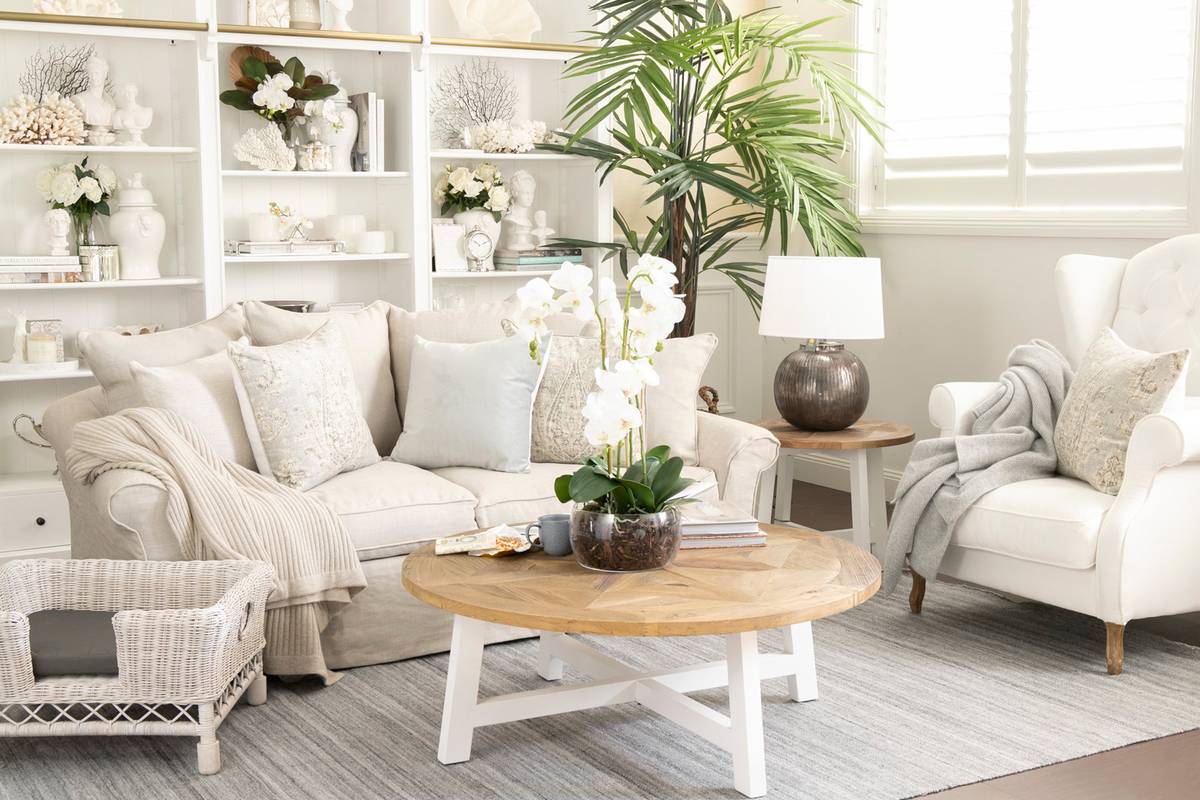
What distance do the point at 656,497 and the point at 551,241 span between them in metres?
2.70

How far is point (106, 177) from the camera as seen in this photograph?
469 centimetres

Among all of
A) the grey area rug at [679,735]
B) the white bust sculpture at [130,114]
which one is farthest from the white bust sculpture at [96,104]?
the grey area rug at [679,735]

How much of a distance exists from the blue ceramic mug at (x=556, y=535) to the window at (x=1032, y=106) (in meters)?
2.44

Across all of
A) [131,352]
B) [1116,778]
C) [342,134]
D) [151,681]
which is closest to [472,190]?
[342,134]

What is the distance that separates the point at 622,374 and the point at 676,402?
1.39m

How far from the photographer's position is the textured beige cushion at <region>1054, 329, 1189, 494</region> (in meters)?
3.46

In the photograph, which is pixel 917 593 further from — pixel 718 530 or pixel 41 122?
pixel 41 122

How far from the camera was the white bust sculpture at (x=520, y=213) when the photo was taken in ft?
17.7

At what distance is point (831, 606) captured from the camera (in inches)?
103

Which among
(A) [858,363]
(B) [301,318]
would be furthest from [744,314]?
→ (B) [301,318]

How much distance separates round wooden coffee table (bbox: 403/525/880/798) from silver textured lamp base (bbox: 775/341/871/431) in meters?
1.28

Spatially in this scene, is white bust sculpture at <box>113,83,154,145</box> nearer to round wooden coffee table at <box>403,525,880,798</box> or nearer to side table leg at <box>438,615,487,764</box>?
round wooden coffee table at <box>403,525,880,798</box>

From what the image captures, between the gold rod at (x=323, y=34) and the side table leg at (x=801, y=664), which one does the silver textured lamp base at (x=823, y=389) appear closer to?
the side table leg at (x=801, y=664)

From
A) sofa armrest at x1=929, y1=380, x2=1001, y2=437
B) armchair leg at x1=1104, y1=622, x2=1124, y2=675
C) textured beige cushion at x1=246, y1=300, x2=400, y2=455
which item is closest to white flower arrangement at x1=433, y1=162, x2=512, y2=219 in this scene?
textured beige cushion at x1=246, y1=300, x2=400, y2=455
